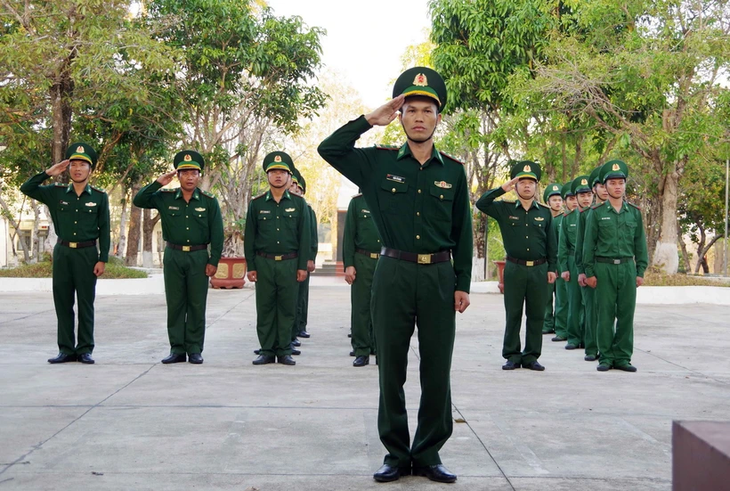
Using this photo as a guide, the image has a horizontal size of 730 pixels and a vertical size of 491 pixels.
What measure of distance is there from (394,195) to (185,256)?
166 inches

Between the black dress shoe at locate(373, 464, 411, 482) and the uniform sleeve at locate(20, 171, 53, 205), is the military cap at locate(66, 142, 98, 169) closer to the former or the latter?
the uniform sleeve at locate(20, 171, 53, 205)

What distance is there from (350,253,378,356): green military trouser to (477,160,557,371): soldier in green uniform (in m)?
1.38

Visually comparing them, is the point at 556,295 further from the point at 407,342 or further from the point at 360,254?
the point at 407,342

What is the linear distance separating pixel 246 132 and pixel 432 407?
71.5 ft

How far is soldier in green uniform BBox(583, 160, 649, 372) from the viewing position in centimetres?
811

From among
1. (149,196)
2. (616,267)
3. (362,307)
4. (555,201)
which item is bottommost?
(362,307)

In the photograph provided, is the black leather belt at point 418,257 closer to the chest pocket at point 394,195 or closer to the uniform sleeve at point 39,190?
Result: the chest pocket at point 394,195

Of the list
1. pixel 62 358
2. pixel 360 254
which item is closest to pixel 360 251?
pixel 360 254

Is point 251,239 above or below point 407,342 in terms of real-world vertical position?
above

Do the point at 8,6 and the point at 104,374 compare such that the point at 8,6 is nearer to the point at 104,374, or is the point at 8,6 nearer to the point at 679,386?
the point at 104,374

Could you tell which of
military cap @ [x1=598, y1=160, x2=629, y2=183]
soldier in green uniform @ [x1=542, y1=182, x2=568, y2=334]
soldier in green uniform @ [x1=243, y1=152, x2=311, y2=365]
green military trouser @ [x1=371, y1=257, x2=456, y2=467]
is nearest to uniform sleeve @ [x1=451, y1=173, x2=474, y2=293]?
green military trouser @ [x1=371, y1=257, x2=456, y2=467]

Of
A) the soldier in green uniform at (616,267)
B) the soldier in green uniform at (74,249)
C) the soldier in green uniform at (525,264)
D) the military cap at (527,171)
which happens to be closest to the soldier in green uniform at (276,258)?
the soldier in green uniform at (74,249)

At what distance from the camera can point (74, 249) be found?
25.9 ft

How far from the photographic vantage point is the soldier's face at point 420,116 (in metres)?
4.17
